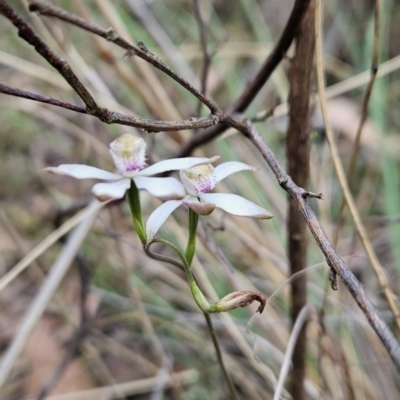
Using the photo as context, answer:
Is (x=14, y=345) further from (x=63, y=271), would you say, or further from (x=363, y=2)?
(x=363, y=2)

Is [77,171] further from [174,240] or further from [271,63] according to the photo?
[174,240]

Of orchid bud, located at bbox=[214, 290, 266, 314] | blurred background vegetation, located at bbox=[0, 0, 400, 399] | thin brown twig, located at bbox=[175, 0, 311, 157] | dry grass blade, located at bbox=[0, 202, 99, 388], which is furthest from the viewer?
blurred background vegetation, located at bbox=[0, 0, 400, 399]

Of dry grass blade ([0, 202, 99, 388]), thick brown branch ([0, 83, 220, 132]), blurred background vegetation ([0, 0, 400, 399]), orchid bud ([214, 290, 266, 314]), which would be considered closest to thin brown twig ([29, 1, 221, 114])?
thick brown branch ([0, 83, 220, 132])

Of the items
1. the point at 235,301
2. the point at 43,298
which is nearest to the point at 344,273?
the point at 235,301

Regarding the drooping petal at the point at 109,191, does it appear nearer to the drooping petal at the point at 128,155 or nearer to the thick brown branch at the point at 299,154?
the drooping petal at the point at 128,155

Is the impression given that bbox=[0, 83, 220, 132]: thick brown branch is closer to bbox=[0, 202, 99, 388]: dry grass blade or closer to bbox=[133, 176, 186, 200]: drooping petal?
bbox=[133, 176, 186, 200]: drooping petal

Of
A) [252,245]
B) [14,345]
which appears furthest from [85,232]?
[252,245]

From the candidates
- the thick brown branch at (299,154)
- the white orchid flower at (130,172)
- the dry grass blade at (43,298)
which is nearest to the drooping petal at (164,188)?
the white orchid flower at (130,172)
